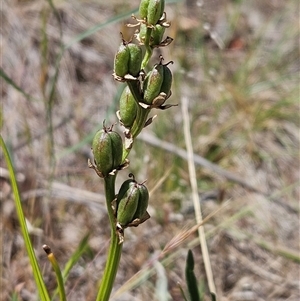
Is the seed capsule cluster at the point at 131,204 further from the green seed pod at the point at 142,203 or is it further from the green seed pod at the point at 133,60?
the green seed pod at the point at 133,60

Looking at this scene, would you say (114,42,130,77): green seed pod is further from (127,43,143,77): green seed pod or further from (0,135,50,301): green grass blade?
(0,135,50,301): green grass blade

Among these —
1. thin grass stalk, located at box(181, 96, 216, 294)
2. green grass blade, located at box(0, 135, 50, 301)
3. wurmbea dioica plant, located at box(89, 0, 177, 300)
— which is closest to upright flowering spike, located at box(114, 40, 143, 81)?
wurmbea dioica plant, located at box(89, 0, 177, 300)

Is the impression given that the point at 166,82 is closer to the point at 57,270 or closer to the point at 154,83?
the point at 154,83

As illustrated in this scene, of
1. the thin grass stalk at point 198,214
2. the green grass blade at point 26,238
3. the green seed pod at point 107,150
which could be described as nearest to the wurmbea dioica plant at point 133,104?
the green seed pod at point 107,150

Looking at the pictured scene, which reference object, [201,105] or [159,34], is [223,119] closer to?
[201,105]

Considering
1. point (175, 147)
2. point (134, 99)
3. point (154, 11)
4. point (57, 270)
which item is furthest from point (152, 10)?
point (175, 147)

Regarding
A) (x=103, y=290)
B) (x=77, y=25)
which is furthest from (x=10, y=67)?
(x=103, y=290)
